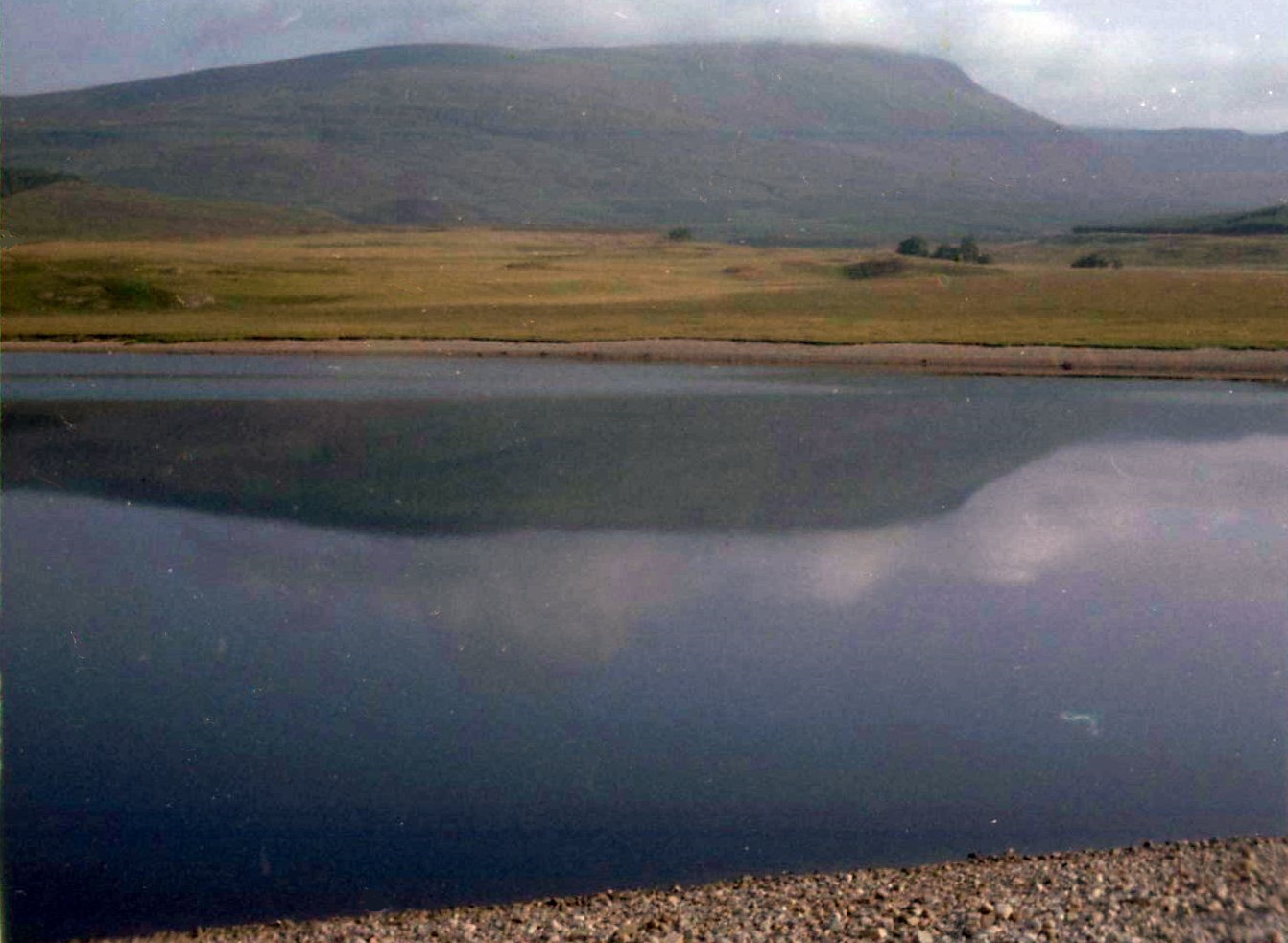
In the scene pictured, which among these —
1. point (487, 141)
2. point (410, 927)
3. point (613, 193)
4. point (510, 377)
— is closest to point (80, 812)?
point (410, 927)

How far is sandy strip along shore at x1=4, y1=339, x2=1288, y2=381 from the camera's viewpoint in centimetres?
2222

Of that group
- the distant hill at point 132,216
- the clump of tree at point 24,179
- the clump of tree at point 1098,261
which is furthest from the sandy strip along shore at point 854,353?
the clump of tree at point 1098,261

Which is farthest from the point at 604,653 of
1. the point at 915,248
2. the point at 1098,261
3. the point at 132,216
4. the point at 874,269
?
the point at 132,216

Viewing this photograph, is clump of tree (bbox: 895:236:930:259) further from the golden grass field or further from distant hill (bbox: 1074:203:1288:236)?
distant hill (bbox: 1074:203:1288:236)

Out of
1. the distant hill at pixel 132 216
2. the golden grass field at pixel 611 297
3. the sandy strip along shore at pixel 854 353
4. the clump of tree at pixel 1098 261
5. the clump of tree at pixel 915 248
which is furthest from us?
the clump of tree at pixel 915 248

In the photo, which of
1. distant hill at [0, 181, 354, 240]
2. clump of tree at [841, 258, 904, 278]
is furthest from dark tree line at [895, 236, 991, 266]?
distant hill at [0, 181, 354, 240]

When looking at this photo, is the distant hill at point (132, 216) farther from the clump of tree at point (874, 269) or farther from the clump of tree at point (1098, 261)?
the clump of tree at point (1098, 261)

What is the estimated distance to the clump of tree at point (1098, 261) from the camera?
129 ft

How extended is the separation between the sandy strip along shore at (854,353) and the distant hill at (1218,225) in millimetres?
20175

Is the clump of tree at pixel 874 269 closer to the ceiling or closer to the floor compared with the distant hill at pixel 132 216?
closer to the floor

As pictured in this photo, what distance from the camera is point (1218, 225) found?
1854 inches

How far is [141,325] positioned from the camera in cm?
2667

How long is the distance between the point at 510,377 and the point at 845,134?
2771 inches

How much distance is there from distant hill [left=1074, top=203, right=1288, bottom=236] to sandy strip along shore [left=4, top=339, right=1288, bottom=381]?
2017cm
